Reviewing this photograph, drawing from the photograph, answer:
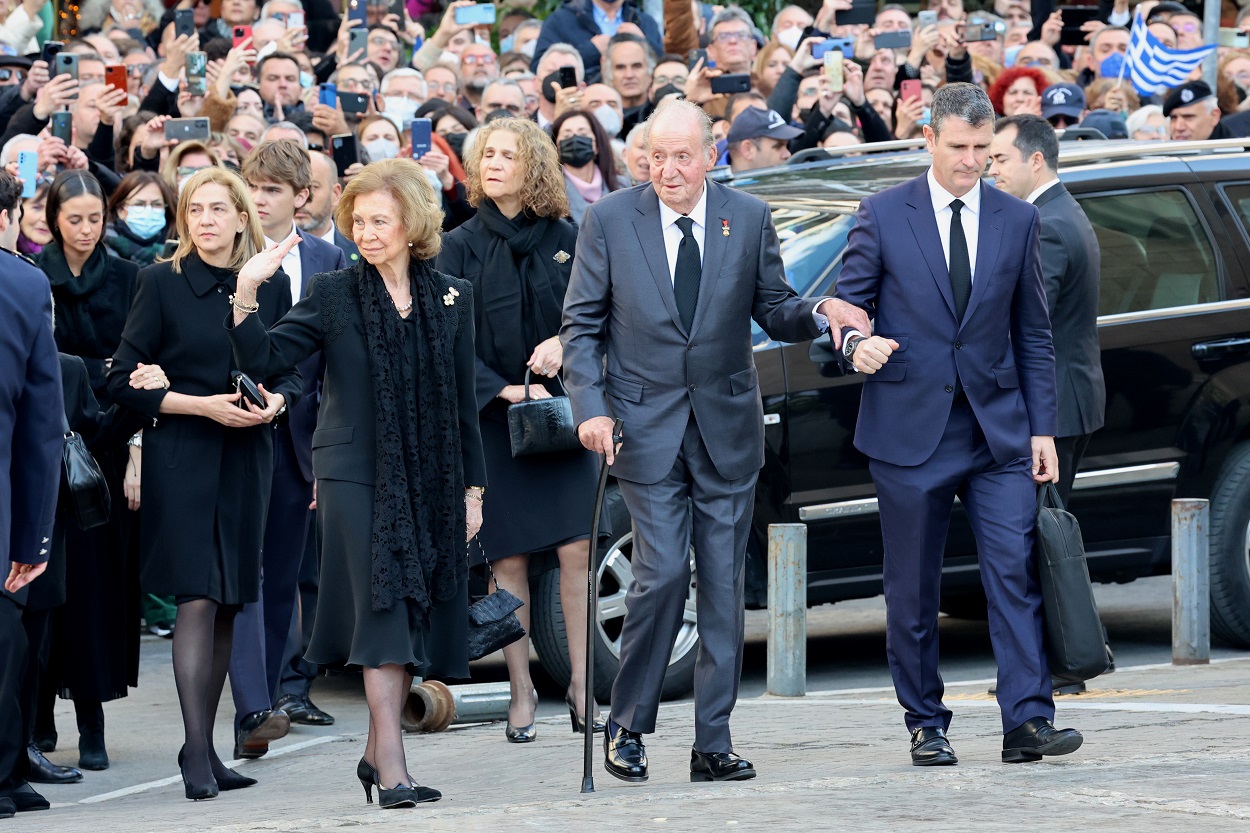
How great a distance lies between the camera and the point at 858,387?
29.1ft

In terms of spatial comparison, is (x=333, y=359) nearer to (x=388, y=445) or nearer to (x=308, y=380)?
(x=388, y=445)

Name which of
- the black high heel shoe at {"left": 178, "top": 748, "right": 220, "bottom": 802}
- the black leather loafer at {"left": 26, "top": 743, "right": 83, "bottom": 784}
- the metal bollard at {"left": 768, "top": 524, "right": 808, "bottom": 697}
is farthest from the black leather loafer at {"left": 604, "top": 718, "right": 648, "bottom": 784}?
the black leather loafer at {"left": 26, "top": 743, "right": 83, "bottom": 784}

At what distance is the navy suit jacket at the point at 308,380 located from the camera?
8477 millimetres

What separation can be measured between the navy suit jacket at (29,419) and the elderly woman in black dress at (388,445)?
61 centimetres

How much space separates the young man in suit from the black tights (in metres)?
0.37

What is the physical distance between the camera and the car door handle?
9.52 meters

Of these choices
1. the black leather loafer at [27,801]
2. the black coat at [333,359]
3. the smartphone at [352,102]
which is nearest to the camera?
the black coat at [333,359]

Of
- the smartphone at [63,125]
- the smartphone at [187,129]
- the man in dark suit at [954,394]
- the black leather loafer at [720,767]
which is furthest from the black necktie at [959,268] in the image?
the smartphone at [63,125]

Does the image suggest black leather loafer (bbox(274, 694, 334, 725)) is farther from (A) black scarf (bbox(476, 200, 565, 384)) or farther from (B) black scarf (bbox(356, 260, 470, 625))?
(B) black scarf (bbox(356, 260, 470, 625))

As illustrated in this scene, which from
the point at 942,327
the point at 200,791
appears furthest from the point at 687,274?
the point at 200,791

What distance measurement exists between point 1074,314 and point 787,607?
67.7 inches

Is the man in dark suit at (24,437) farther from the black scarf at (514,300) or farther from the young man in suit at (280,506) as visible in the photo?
the black scarf at (514,300)

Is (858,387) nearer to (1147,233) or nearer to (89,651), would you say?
(1147,233)

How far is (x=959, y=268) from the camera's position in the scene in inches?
259
